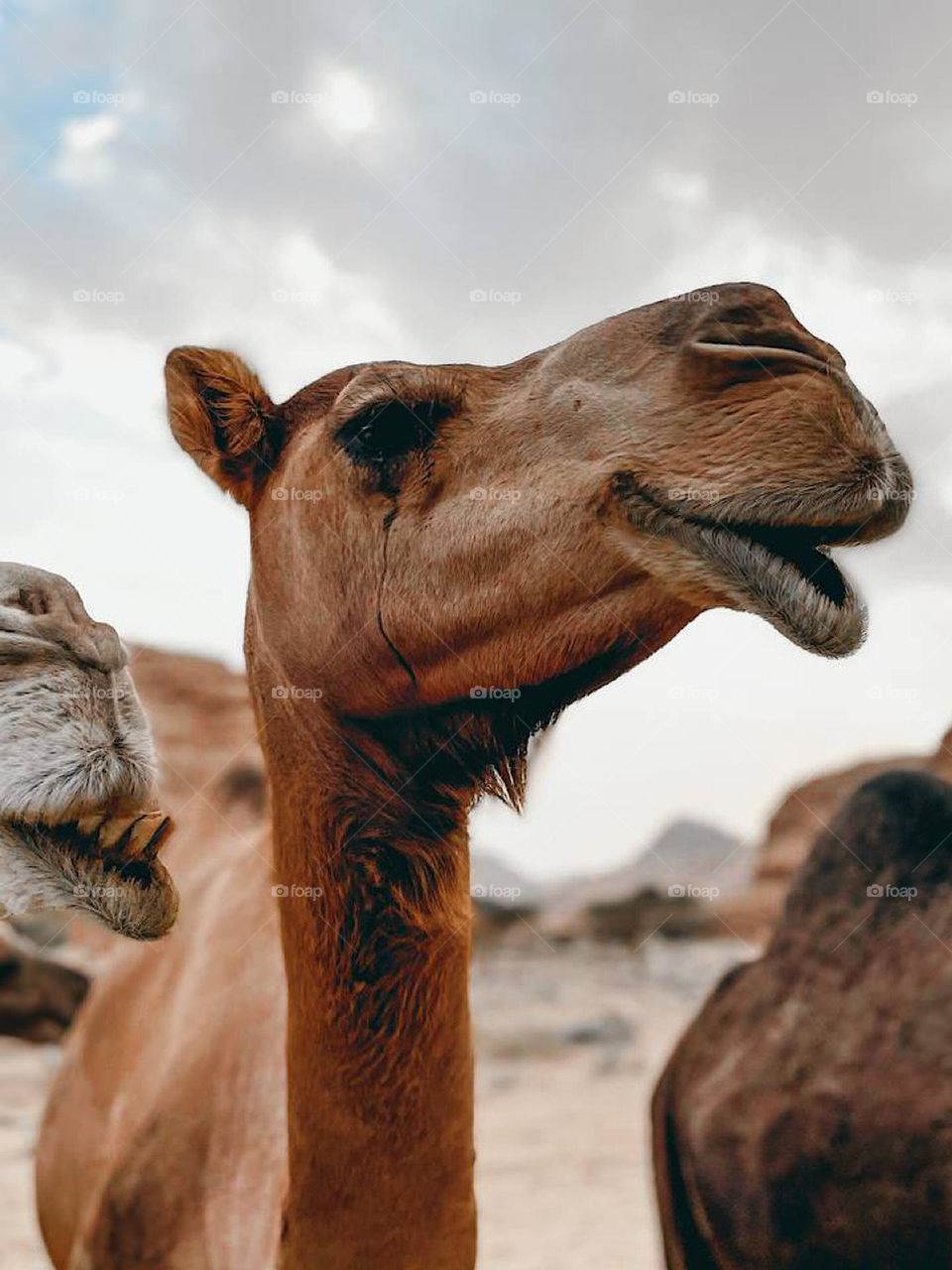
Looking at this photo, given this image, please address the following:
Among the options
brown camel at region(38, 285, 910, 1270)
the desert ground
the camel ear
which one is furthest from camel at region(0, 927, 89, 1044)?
the camel ear

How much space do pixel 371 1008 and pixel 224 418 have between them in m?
1.33

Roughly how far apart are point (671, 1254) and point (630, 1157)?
5.64 m

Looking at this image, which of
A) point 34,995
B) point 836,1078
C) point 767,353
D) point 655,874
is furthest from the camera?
point 655,874

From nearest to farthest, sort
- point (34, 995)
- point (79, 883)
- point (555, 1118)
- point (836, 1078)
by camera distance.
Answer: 1. point (79, 883)
2. point (836, 1078)
3. point (34, 995)
4. point (555, 1118)

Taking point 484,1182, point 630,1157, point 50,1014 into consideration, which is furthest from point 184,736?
point 630,1157

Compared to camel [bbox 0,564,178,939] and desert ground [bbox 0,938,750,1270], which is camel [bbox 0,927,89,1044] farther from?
camel [bbox 0,564,178,939]

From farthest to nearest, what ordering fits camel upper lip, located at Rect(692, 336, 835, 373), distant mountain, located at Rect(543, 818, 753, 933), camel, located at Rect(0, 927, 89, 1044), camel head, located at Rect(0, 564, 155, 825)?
distant mountain, located at Rect(543, 818, 753, 933)
camel, located at Rect(0, 927, 89, 1044)
camel upper lip, located at Rect(692, 336, 835, 373)
camel head, located at Rect(0, 564, 155, 825)

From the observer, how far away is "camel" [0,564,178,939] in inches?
70.3

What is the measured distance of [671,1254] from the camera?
137 inches

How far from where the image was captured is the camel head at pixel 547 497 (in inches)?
86.9

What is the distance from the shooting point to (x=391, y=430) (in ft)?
8.95

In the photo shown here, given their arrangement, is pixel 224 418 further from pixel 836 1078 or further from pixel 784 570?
pixel 836 1078

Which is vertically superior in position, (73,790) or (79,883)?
(73,790)

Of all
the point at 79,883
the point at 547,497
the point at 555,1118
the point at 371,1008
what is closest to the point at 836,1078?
the point at 371,1008
